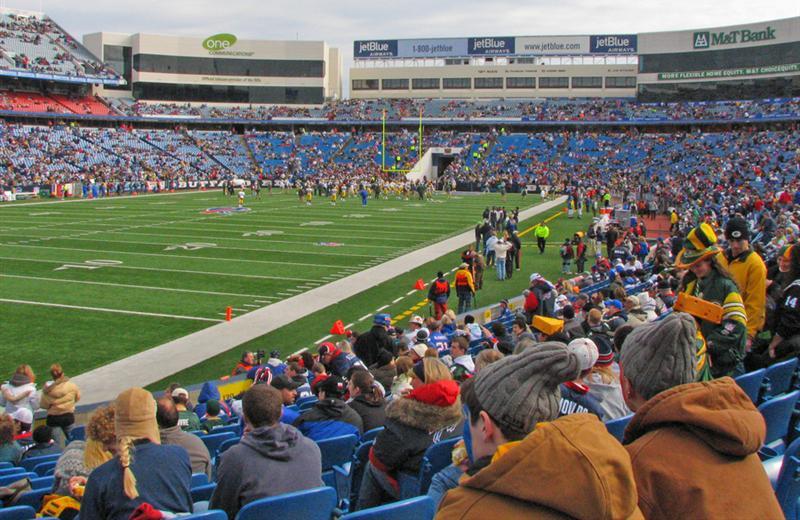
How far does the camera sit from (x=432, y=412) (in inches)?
150

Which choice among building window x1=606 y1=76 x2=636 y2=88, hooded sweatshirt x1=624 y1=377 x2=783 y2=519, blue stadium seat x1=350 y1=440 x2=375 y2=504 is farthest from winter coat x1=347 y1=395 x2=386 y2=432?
building window x1=606 y1=76 x2=636 y2=88

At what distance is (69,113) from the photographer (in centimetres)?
6500

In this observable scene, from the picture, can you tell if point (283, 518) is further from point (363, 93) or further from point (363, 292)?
point (363, 93)

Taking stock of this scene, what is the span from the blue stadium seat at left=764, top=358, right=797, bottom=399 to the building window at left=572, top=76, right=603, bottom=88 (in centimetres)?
7748

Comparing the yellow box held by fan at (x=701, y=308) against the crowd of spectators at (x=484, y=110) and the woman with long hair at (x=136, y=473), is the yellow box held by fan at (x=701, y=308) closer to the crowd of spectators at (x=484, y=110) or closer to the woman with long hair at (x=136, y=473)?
the woman with long hair at (x=136, y=473)

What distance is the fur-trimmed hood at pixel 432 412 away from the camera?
150 inches

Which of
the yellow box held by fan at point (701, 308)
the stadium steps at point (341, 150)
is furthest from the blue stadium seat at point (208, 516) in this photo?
the stadium steps at point (341, 150)

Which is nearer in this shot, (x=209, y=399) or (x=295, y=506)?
(x=295, y=506)

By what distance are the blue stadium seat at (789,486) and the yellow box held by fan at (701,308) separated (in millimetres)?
2156

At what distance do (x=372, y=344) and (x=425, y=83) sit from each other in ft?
247

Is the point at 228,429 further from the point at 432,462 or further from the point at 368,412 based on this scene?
the point at 432,462

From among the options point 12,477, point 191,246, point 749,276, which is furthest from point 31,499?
point 191,246

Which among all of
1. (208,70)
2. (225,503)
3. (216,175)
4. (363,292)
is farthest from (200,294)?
(208,70)

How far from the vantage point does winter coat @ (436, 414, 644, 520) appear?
1743 millimetres
